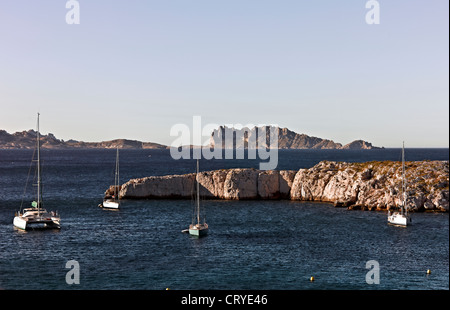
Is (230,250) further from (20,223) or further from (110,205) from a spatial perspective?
(110,205)

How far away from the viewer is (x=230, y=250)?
201 feet

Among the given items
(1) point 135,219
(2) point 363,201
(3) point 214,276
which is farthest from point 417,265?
(1) point 135,219

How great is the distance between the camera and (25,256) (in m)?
58.4

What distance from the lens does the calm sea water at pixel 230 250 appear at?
47.5m

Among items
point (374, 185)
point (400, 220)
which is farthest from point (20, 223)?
point (374, 185)

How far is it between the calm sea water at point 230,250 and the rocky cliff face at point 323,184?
7.46 m

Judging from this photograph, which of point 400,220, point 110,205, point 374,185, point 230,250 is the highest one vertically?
point 374,185

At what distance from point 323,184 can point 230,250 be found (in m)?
52.5

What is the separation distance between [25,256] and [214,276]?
2612cm

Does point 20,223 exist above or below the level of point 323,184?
below

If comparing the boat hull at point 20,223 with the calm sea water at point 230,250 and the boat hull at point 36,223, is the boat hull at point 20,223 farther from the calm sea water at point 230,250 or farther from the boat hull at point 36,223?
the calm sea water at point 230,250

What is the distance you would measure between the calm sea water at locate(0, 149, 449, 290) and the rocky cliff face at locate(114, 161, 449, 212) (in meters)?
7.46

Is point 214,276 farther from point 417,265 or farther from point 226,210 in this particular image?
point 226,210

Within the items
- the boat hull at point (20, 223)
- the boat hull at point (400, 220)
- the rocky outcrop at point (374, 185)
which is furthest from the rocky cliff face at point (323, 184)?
the boat hull at point (20, 223)
